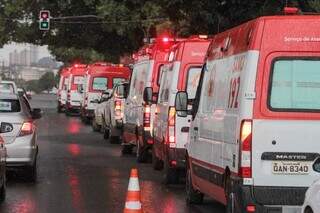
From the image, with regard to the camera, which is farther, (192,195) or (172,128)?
(172,128)

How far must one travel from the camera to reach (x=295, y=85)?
835 cm

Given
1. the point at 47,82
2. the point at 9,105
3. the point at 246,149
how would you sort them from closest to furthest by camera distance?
the point at 246,149 < the point at 9,105 < the point at 47,82

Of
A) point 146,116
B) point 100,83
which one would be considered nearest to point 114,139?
point 146,116

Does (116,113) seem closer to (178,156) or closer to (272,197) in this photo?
(178,156)

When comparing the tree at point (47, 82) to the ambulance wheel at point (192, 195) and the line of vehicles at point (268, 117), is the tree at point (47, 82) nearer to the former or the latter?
the ambulance wheel at point (192, 195)

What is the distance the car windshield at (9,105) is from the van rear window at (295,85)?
6.97 m

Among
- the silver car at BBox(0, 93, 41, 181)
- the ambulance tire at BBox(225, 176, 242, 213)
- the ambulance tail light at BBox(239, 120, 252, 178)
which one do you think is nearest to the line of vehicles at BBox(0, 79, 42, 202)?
the silver car at BBox(0, 93, 41, 181)

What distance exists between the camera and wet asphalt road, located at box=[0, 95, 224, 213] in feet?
37.6

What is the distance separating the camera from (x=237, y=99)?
8.56m

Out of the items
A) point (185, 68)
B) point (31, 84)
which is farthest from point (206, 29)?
point (31, 84)

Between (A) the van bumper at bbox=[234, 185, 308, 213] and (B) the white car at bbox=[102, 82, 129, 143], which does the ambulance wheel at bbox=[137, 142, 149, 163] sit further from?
(A) the van bumper at bbox=[234, 185, 308, 213]

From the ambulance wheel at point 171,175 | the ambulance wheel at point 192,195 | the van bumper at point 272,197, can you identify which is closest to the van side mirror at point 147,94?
the ambulance wheel at point 171,175

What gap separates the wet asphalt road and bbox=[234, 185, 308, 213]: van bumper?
308 centimetres

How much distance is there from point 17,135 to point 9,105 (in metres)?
0.57
